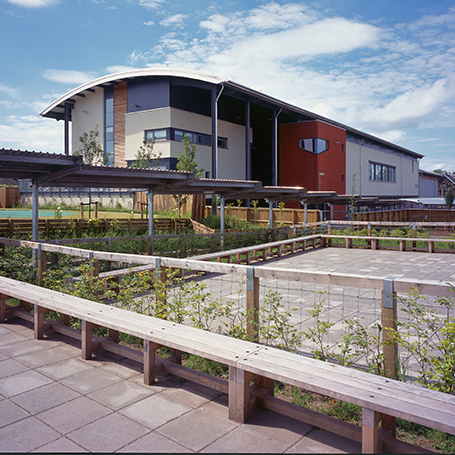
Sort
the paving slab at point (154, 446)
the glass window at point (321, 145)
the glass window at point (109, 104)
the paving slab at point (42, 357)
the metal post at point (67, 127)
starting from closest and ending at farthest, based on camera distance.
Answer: the paving slab at point (154, 446) < the paving slab at point (42, 357) < the glass window at point (109, 104) < the glass window at point (321, 145) < the metal post at point (67, 127)

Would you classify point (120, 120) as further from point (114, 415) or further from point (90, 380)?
point (114, 415)

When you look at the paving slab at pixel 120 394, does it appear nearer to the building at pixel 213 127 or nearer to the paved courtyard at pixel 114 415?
the paved courtyard at pixel 114 415

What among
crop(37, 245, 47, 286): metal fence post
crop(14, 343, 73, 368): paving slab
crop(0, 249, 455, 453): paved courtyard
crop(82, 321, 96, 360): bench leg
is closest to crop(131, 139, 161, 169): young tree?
crop(37, 245, 47, 286): metal fence post

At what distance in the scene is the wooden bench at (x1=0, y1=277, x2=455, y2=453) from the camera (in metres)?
2.70

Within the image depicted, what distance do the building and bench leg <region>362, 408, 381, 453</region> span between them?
90.0 ft

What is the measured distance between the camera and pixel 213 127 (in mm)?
29328

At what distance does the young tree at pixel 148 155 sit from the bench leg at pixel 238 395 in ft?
86.0

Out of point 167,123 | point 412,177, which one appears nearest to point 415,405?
point 167,123

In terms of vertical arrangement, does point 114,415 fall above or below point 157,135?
below

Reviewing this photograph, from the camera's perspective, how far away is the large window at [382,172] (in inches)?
1993

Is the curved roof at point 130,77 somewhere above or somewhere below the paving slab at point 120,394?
above

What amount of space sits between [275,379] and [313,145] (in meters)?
35.5

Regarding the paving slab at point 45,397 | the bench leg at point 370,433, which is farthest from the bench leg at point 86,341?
the bench leg at point 370,433

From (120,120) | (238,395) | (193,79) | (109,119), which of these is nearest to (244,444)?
(238,395)
